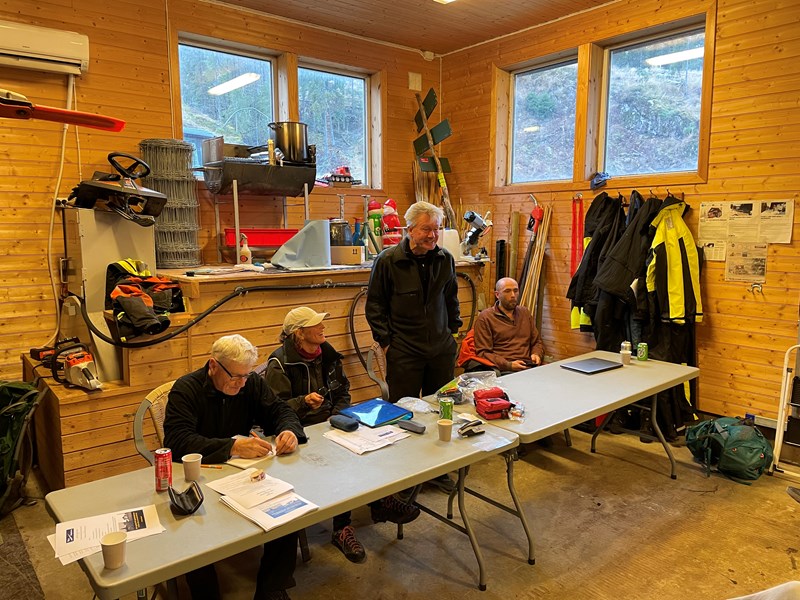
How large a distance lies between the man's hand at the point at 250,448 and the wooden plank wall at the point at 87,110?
78.1 inches

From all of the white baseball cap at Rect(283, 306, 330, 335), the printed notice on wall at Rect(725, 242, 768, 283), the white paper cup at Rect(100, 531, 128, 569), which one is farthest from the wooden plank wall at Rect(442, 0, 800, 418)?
the white paper cup at Rect(100, 531, 128, 569)

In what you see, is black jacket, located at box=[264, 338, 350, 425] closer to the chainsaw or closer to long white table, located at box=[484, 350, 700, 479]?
long white table, located at box=[484, 350, 700, 479]

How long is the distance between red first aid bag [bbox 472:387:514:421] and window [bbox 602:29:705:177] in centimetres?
278

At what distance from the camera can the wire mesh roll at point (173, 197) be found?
13.0ft

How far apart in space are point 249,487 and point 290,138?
313 centimetres

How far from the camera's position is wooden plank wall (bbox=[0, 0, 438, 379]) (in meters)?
3.71

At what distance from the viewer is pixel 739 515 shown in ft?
9.87

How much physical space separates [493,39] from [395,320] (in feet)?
11.5

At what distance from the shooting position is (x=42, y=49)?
363 centimetres

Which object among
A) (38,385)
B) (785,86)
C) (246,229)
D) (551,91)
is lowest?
(38,385)

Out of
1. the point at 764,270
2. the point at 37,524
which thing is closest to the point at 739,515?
the point at 764,270

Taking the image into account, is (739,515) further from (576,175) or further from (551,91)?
(551,91)

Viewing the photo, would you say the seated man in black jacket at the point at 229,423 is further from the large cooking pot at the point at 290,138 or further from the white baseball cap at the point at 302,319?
the large cooking pot at the point at 290,138

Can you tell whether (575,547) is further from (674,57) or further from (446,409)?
(674,57)
